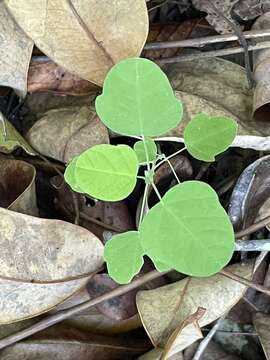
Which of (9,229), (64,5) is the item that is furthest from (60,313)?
(64,5)

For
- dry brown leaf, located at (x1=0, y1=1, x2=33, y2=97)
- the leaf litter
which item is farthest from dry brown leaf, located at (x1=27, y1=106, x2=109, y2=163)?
dry brown leaf, located at (x1=0, y1=1, x2=33, y2=97)

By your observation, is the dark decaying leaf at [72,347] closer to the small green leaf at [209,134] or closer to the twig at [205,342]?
the twig at [205,342]

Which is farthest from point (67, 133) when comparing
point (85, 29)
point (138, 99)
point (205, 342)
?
point (205, 342)

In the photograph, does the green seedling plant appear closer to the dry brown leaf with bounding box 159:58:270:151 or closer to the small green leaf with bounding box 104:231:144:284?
the small green leaf with bounding box 104:231:144:284

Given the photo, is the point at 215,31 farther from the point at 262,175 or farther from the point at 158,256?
the point at 158,256

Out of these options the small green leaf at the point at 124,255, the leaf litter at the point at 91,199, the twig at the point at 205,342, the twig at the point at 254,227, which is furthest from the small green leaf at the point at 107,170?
the twig at the point at 205,342
